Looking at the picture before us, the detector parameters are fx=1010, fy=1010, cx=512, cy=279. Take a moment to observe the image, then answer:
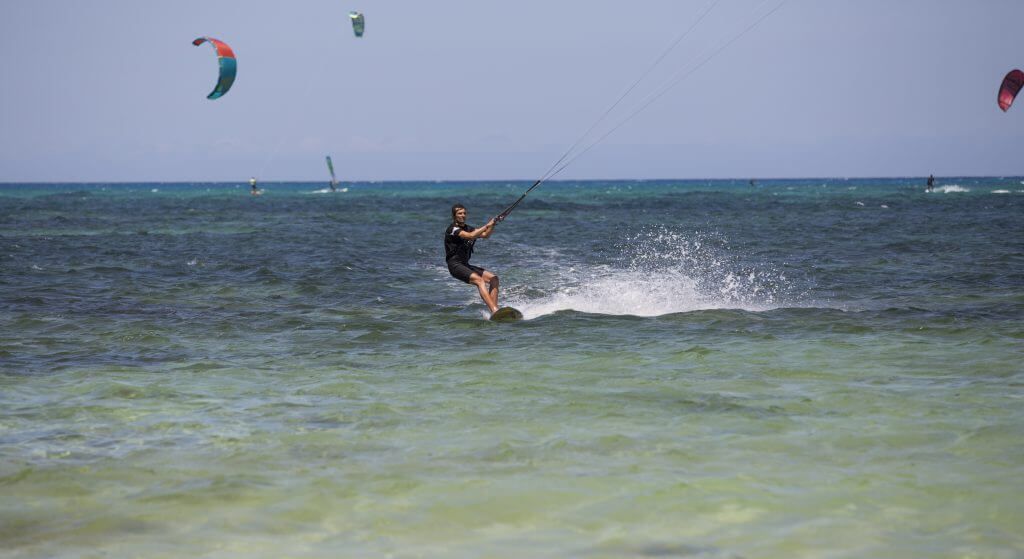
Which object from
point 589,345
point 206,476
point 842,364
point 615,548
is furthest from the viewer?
point 589,345

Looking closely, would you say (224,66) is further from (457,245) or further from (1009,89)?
(1009,89)

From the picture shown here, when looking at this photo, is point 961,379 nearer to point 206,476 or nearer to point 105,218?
point 206,476

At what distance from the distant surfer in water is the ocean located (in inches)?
18.0

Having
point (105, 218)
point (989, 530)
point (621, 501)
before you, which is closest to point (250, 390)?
point (621, 501)

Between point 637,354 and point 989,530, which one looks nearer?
point 989,530

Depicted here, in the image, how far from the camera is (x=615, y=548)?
15.2 feet

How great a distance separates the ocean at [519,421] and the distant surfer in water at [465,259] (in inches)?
18.0

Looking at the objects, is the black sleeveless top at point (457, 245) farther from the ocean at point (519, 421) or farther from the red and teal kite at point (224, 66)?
the red and teal kite at point (224, 66)

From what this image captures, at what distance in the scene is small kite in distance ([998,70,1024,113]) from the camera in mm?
32406

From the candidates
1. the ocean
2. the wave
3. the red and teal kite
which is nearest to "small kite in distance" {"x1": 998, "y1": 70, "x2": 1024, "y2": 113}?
the wave

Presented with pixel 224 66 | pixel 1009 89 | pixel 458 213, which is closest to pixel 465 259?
pixel 458 213

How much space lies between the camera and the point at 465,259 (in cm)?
1363

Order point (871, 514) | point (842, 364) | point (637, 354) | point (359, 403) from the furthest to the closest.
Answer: point (637, 354) → point (842, 364) → point (359, 403) → point (871, 514)

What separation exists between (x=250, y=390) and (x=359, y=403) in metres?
1.11
